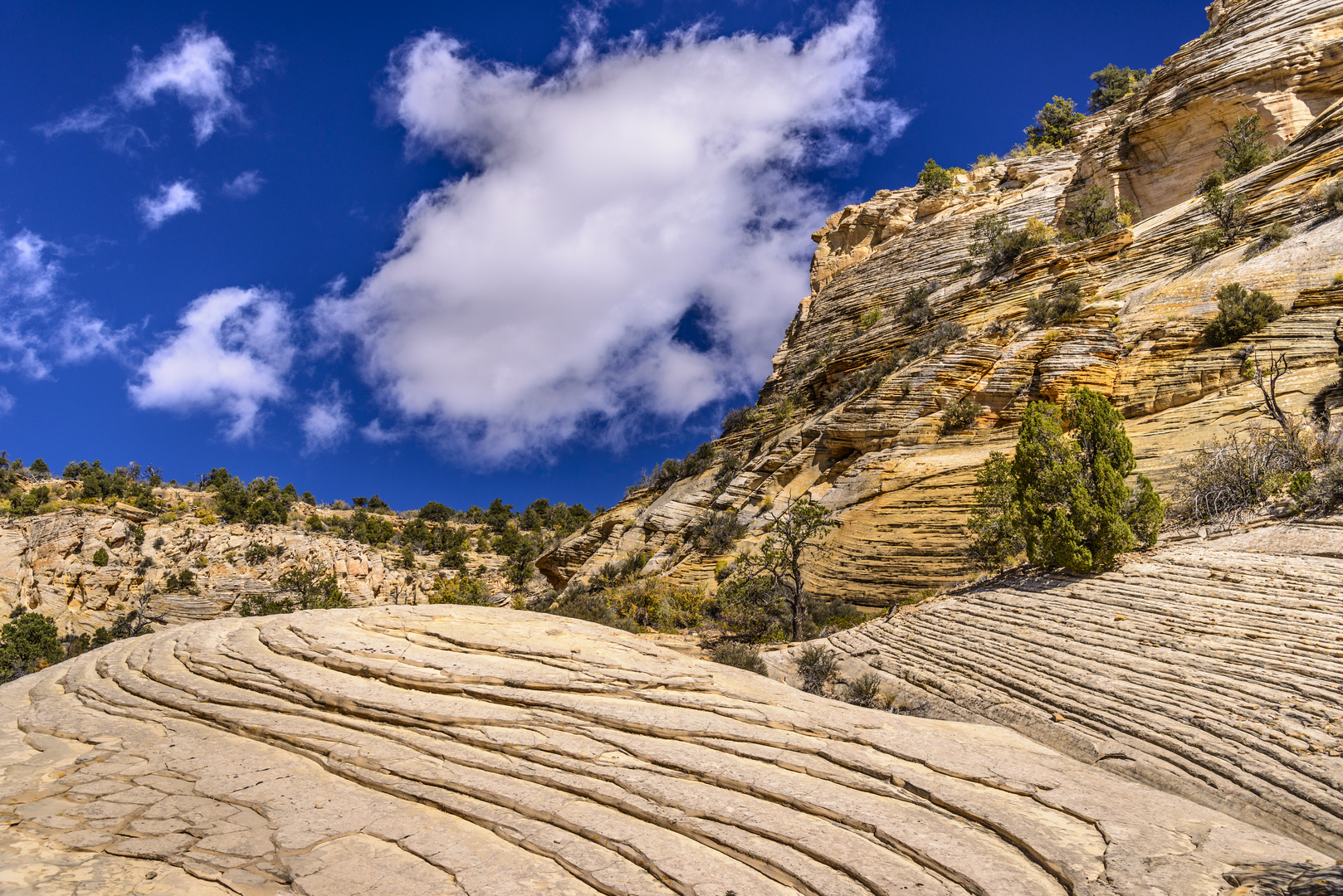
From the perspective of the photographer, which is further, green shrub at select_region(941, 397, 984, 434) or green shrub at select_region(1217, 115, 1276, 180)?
green shrub at select_region(1217, 115, 1276, 180)

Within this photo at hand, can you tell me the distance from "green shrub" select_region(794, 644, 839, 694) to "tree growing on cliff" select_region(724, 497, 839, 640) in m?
4.45

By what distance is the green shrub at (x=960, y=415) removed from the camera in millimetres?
27484

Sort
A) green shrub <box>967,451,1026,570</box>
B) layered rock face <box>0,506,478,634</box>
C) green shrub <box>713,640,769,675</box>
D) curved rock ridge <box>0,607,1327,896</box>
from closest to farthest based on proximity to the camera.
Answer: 1. curved rock ridge <box>0,607,1327,896</box>
2. green shrub <box>713,640,769,675</box>
3. green shrub <box>967,451,1026,570</box>
4. layered rock face <box>0,506,478,634</box>

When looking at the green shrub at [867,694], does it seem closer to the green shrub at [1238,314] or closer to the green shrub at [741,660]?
the green shrub at [741,660]

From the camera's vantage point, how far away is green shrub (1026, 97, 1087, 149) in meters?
54.3

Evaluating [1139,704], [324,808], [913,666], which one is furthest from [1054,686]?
[324,808]

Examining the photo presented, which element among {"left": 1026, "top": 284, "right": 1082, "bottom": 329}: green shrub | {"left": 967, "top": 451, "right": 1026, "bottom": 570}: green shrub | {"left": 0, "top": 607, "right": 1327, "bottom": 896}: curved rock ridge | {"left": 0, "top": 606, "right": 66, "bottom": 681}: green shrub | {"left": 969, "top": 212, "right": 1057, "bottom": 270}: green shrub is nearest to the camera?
{"left": 0, "top": 607, "right": 1327, "bottom": 896}: curved rock ridge

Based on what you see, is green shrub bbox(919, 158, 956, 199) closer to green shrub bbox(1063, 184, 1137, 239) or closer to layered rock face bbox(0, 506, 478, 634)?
green shrub bbox(1063, 184, 1137, 239)

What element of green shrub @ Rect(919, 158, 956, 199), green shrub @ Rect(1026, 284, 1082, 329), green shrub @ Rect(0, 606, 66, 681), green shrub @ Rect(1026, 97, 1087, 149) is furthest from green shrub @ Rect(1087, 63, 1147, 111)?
green shrub @ Rect(0, 606, 66, 681)

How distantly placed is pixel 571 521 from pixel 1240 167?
51.0m

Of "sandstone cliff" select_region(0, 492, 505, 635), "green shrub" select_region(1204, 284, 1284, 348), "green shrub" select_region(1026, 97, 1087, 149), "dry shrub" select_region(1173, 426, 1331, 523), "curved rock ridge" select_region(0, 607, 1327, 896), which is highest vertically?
"green shrub" select_region(1026, 97, 1087, 149)

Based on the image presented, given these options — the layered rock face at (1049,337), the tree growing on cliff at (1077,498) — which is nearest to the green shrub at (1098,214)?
the layered rock face at (1049,337)

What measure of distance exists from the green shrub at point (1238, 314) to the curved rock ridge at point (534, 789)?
67.9ft

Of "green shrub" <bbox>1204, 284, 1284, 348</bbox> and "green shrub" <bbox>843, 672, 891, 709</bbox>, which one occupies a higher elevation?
"green shrub" <bbox>1204, 284, 1284, 348</bbox>
